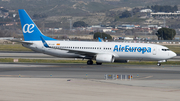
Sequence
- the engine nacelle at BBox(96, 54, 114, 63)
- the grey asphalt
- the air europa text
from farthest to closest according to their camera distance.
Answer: the air europa text
the engine nacelle at BBox(96, 54, 114, 63)
the grey asphalt

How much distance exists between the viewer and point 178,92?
25.2 meters

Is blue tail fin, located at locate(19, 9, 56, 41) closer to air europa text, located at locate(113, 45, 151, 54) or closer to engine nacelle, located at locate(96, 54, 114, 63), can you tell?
engine nacelle, located at locate(96, 54, 114, 63)

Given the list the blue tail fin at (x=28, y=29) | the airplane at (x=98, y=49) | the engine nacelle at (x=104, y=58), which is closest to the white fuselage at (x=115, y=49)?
the airplane at (x=98, y=49)

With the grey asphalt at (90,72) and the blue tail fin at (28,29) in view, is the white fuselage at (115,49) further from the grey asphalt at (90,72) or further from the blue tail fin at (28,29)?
the grey asphalt at (90,72)

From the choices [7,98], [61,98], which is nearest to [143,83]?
[61,98]

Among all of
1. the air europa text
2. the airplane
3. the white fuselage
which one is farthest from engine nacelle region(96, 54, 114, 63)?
the air europa text

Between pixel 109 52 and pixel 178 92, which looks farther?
pixel 109 52

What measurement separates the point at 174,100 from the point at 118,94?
14.6ft

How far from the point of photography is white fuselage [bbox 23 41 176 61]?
Answer: 49.5 meters

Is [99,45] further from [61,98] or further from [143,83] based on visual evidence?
[61,98]

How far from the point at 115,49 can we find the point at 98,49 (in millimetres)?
2882

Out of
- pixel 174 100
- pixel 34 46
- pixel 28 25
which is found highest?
pixel 28 25

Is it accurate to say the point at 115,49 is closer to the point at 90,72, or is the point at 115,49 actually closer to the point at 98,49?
the point at 98,49

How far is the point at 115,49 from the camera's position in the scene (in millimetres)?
50438
